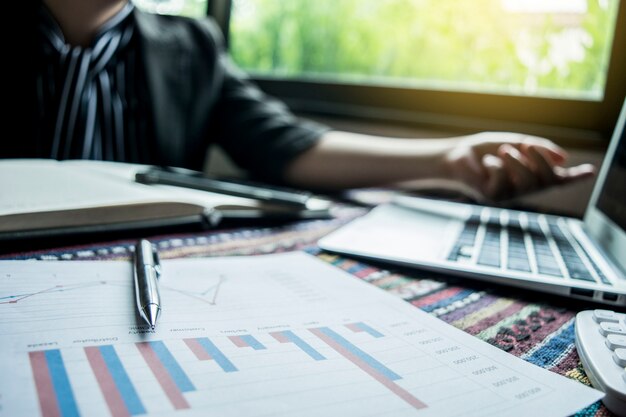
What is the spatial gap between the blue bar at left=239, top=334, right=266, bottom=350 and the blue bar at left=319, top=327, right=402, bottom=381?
0.14ft

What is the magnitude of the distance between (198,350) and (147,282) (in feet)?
0.30

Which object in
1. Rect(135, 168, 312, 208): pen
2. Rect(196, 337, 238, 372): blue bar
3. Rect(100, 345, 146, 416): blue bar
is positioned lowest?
Rect(196, 337, 238, 372): blue bar

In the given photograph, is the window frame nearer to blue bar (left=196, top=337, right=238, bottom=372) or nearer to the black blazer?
the black blazer

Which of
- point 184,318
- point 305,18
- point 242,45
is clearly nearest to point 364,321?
point 184,318

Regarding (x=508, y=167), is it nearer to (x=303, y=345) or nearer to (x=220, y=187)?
(x=220, y=187)

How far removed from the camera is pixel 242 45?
1459 mm

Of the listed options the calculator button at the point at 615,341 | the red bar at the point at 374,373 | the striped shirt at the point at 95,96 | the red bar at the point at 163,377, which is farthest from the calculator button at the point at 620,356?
the striped shirt at the point at 95,96

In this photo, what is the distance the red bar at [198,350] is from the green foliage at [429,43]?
936mm

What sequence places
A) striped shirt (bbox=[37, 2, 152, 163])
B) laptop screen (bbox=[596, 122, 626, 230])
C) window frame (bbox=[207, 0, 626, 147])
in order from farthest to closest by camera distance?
window frame (bbox=[207, 0, 626, 147]), striped shirt (bbox=[37, 2, 152, 163]), laptop screen (bbox=[596, 122, 626, 230])

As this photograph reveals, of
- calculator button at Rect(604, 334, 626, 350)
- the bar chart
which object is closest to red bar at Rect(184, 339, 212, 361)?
the bar chart

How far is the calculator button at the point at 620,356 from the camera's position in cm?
27

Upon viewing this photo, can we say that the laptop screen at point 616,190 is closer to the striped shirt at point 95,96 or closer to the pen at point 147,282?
the pen at point 147,282

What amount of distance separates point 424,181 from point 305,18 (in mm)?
722

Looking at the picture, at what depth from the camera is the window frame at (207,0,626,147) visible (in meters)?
0.91
